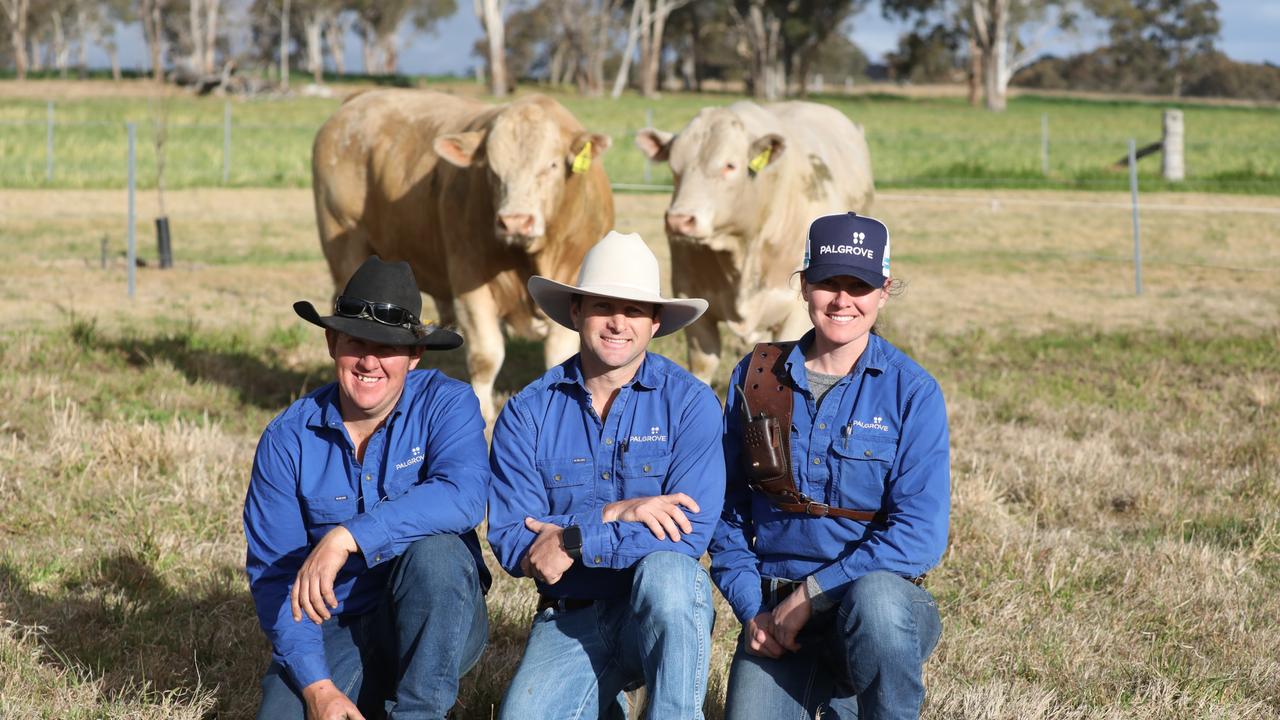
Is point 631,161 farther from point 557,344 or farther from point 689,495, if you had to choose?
point 689,495

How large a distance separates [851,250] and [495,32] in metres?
46.4

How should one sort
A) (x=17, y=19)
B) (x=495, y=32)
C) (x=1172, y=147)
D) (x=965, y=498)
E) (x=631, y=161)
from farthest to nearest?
(x=17, y=19), (x=495, y=32), (x=631, y=161), (x=1172, y=147), (x=965, y=498)

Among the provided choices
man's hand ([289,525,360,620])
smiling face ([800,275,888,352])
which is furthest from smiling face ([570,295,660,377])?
man's hand ([289,525,360,620])

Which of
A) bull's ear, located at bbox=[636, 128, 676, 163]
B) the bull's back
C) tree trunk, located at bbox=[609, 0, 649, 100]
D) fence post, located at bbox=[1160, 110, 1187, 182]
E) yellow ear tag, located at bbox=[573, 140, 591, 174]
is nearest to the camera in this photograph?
yellow ear tag, located at bbox=[573, 140, 591, 174]

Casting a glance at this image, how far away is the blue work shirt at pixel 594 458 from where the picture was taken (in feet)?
11.5

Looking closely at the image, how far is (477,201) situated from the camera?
7.28 metres

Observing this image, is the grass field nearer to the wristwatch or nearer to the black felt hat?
the wristwatch

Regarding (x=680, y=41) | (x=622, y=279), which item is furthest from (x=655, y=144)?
(x=680, y=41)

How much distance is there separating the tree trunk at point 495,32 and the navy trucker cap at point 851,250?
45.9 m

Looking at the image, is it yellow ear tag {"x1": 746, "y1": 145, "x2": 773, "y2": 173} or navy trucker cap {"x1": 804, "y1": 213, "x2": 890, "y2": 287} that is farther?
yellow ear tag {"x1": 746, "y1": 145, "x2": 773, "y2": 173}

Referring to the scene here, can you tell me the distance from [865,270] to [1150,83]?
89.8 metres

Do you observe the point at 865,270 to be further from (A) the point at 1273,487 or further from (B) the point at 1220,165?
(B) the point at 1220,165

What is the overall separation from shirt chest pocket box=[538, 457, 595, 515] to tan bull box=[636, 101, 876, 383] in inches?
134

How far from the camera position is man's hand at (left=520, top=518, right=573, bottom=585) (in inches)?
131
